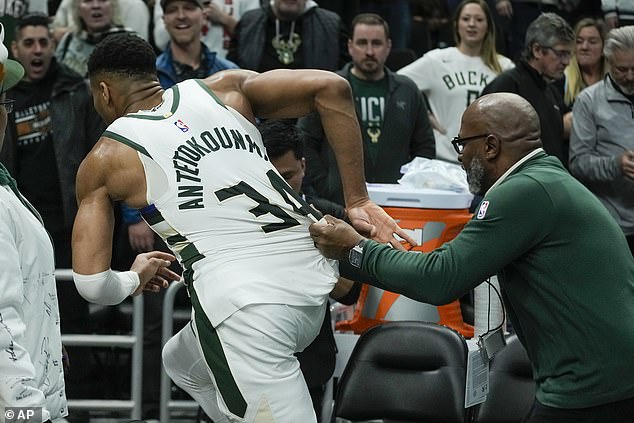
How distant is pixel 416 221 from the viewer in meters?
6.44

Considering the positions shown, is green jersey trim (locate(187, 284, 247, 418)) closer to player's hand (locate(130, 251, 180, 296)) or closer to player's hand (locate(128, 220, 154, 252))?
player's hand (locate(130, 251, 180, 296))

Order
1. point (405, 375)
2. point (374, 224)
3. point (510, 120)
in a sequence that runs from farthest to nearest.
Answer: point (405, 375), point (374, 224), point (510, 120)

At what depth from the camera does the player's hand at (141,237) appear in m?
7.29

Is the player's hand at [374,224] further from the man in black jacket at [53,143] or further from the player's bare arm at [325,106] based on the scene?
the man in black jacket at [53,143]

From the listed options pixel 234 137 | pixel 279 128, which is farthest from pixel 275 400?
pixel 279 128

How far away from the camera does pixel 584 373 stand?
406 centimetres

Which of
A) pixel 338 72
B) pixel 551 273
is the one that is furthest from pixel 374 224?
pixel 338 72

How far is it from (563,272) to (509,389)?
1733mm

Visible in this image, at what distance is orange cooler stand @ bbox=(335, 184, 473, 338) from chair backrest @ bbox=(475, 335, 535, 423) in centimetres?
89

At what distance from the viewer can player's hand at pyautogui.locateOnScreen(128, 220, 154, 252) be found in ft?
23.9

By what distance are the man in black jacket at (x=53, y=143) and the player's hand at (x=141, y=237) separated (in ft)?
1.31

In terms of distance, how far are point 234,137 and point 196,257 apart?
1.48 feet

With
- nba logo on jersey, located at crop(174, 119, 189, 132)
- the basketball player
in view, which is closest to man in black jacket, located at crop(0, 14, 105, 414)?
the basketball player

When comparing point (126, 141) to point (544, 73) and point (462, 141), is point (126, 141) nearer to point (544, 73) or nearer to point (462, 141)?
point (462, 141)
